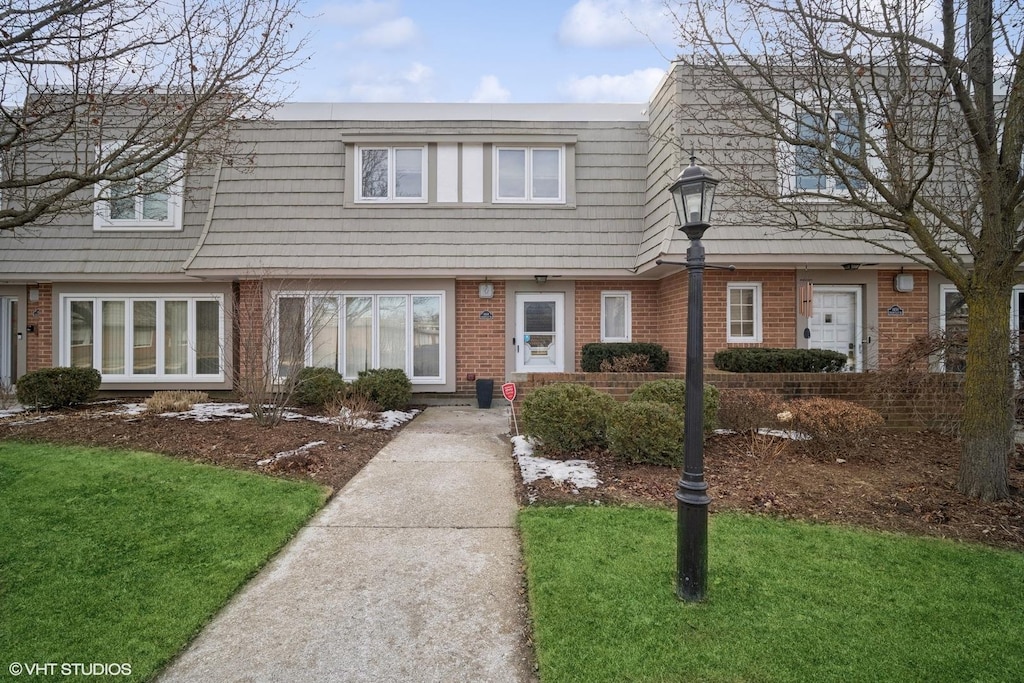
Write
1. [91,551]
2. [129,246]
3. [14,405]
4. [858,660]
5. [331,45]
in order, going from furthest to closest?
[129,246]
[14,405]
[331,45]
[91,551]
[858,660]

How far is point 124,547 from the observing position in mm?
3977

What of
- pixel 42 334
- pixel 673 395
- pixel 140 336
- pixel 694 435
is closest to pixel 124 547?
pixel 694 435

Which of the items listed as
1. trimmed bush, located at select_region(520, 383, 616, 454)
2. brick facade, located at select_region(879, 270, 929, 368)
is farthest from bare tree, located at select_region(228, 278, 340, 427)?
brick facade, located at select_region(879, 270, 929, 368)

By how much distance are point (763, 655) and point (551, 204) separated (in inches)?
369

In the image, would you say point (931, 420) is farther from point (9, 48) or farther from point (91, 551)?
point (9, 48)

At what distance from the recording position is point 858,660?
2.73 metres

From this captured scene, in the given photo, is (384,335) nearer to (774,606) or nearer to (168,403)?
(168,403)

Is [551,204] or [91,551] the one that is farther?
[551,204]

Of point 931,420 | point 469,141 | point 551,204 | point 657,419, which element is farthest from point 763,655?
point 469,141

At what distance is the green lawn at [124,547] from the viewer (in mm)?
2952

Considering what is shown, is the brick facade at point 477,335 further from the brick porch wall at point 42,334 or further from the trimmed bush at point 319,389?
the brick porch wall at point 42,334

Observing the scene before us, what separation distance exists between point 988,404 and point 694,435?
139 inches

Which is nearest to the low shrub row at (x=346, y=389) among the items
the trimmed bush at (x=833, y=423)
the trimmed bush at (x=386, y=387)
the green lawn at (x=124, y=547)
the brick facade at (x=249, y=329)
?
the trimmed bush at (x=386, y=387)

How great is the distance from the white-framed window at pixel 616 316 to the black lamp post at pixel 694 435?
7.57 metres
